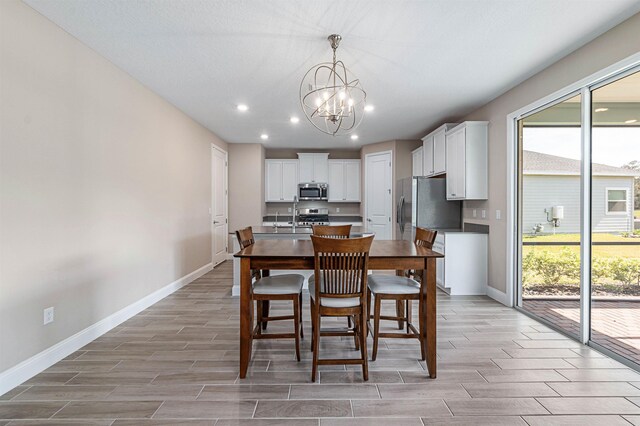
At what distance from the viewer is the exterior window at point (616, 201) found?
2.78 meters

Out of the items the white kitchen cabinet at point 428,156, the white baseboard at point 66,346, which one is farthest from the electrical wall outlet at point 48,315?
the white kitchen cabinet at point 428,156

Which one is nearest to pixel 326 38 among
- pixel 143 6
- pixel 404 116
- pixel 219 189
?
pixel 143 6

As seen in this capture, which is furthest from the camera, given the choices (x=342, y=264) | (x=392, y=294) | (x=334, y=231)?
(x=334, y=231)

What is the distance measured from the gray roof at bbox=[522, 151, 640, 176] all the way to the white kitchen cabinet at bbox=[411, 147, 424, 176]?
223cm

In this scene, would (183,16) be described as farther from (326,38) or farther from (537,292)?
(537,292)

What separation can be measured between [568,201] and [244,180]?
5.64 m

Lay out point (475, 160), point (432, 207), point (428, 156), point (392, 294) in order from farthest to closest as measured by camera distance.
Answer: point (428, 156)
point (432, 207)
point (475, 160)
point (392, 294)

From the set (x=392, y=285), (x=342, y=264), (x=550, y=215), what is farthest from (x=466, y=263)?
(x=342, y=264)

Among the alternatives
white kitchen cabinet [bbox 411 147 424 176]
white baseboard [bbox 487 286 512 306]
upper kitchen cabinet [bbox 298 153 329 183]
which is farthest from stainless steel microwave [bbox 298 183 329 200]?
white baseboard [bbox 487 286 512 306]

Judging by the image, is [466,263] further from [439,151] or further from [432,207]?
[439,151]

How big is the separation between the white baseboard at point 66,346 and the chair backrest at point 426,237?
3.00 m

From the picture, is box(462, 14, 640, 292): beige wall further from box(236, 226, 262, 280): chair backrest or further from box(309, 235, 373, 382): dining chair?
box(236, 226, 262, 280): chair backrest

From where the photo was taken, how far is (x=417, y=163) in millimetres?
6414

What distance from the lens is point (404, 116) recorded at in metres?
5.14
